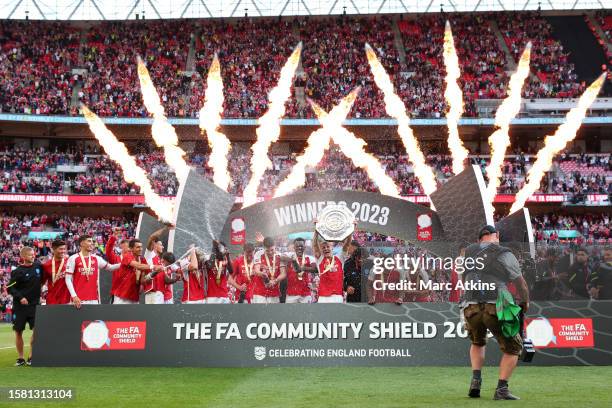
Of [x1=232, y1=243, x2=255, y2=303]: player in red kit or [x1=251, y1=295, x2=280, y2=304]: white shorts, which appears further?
[x1=232, y1=243, x2=255, y2=303]: player in red kit

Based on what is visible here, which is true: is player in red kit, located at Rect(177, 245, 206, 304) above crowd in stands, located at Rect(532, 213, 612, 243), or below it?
below

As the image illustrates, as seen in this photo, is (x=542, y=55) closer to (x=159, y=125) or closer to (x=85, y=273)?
(x=159, y=125)

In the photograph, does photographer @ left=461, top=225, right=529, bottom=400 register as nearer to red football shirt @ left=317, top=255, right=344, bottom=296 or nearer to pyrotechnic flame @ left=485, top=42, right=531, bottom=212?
red football shirt @ left=317, top=255, right=344, bottom=296

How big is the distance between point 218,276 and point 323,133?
123ft

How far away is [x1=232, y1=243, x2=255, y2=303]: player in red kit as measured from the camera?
16.0 m

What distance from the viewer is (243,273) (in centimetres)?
1611

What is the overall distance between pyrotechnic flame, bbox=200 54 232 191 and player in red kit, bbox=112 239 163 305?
33493mm

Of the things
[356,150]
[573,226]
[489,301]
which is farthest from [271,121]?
[489,301]

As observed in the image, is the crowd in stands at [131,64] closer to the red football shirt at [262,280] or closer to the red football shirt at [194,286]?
the red football shirt at [194,286]

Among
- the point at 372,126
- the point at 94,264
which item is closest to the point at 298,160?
the point at 372,126

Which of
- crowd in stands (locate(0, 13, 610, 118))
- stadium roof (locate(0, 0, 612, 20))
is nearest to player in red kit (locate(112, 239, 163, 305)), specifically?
crowd in stands (locate(0, 13, 610, 118))

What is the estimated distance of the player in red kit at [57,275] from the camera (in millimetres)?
15195

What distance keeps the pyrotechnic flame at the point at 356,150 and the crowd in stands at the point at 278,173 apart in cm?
44

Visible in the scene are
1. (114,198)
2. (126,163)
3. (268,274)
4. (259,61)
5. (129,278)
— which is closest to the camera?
(129,278)
